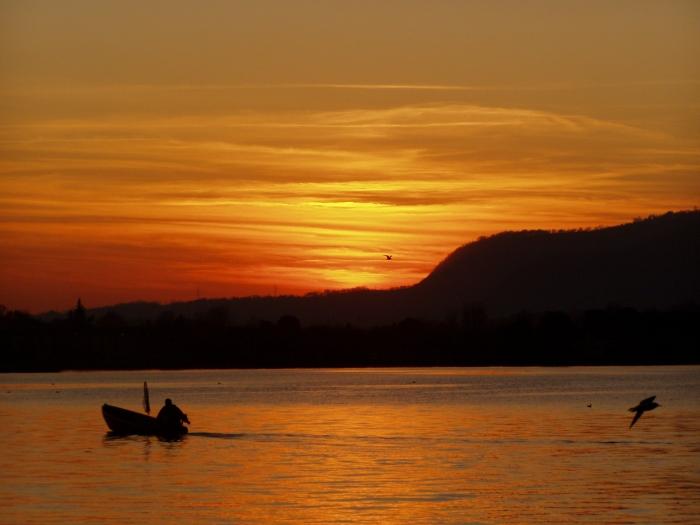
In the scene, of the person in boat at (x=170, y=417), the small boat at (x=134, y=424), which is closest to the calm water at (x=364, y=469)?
the small boat at (x=134, y=424)

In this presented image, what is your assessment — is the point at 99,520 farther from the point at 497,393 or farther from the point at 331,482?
the point at 497,393

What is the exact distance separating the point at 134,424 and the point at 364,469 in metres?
23.1

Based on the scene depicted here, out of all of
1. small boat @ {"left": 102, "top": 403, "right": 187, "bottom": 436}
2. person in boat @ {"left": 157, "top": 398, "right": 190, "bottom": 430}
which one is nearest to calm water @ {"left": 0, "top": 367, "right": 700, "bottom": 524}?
small boat @ {"left": 102, "top": 403, "right": 187, "bottom": 436}

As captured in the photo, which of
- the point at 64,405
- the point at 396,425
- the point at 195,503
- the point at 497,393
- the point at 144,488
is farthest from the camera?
the point at 497,393

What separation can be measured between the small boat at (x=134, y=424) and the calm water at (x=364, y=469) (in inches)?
27.5

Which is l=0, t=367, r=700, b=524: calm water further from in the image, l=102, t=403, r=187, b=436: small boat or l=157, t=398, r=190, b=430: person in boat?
l=157, t=398, r=190, b=430: person in boat

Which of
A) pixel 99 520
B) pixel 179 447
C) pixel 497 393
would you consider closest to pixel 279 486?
pixel 99 520

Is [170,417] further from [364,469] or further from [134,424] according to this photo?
[364,469]

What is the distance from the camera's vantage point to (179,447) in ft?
187

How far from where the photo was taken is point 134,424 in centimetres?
6344

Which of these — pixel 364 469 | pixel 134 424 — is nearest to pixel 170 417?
pixel 134 424

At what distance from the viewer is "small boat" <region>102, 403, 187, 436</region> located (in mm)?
60406

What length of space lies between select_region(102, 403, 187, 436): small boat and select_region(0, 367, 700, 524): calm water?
698 mm

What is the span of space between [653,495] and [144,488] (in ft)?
62.5
